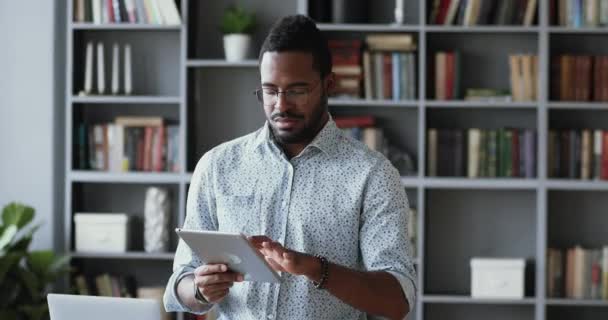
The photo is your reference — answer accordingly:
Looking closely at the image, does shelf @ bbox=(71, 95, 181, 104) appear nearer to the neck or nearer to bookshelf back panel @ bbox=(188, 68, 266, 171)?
bookshelf back panel @ bbox=(188, 68, 266, 171)

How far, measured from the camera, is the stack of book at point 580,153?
4.84m

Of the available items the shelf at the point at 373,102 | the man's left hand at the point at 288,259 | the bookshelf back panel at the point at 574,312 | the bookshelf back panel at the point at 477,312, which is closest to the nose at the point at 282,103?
the man's left hand at the point at 288,259

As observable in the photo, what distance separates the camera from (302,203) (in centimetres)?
224

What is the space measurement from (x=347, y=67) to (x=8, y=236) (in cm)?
178

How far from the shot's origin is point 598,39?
16.4 ft

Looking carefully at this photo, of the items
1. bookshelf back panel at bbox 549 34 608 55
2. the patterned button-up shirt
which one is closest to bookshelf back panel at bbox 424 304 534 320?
bookshelf back panel at bbox 549 34 608 55

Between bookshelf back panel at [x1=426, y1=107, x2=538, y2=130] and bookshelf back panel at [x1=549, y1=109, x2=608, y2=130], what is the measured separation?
12 cm

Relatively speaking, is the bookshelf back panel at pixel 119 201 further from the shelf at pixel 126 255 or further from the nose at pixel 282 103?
the nose at pixel 282 103

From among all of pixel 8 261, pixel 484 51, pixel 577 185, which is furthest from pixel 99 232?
pixel 577 185

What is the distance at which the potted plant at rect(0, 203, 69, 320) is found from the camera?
4516 millimetres

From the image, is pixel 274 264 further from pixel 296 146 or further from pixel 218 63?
pixel 218 63

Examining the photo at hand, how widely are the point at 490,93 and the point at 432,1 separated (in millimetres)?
538

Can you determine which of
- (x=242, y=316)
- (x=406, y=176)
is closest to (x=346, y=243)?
(x=242, y=316)

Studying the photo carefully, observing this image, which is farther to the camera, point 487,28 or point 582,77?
point 582,77
